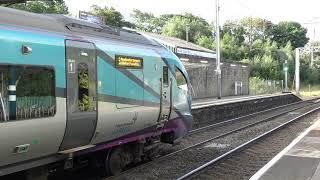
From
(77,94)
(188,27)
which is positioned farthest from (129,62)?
(188,27)

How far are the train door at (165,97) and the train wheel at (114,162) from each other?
155cm

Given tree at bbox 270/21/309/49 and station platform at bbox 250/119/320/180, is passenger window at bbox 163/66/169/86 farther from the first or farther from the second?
tree at bbox 270/21/309/49

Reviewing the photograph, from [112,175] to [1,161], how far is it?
4.12 m

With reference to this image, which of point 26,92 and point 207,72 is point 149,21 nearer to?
point 207,72

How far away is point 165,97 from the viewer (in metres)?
13.0

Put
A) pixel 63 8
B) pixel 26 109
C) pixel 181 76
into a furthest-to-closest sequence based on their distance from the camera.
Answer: pixel 63 8
pixel 181 76
pixel 26 109

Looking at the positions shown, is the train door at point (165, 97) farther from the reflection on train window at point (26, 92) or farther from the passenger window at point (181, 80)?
the reflection on train window at point (26, 92)

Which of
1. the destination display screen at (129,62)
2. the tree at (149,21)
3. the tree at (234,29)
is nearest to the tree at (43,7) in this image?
the destination display screen at (129,62)

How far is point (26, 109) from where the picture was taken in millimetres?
8055

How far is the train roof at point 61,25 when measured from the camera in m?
8.19

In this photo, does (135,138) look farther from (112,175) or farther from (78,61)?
(78,61)

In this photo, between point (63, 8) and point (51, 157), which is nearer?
point (51, 157)

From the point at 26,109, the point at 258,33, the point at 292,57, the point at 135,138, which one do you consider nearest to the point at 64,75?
the point at 26,109

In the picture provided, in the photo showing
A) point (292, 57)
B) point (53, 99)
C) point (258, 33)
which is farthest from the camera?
point (258, 33)
